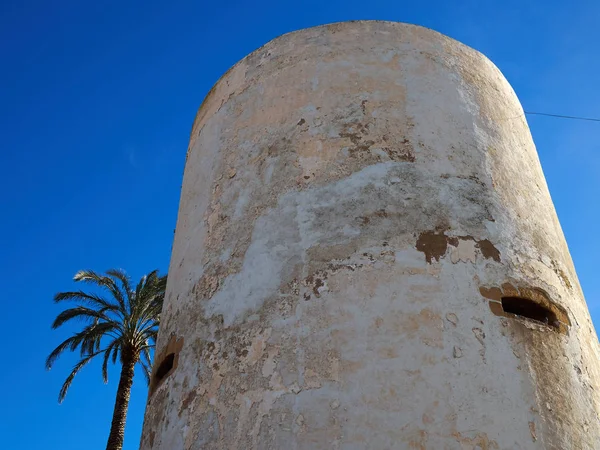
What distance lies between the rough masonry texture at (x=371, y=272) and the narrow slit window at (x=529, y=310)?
0.01m

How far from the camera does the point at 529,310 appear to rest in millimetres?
4801

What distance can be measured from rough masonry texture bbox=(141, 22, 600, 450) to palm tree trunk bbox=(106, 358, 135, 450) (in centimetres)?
845

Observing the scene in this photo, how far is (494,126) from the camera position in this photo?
601 cm

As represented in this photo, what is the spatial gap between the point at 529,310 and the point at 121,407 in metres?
10.8

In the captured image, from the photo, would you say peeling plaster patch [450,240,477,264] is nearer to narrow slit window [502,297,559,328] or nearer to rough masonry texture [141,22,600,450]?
rough masonry texture [141,22,600,450]

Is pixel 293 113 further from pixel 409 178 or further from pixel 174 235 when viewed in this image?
pixel 174 235

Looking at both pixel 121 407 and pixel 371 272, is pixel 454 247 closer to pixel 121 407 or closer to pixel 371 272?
pixel 371 272

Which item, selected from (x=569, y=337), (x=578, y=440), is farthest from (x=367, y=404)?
(x=569, y=337)

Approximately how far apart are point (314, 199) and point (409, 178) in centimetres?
79

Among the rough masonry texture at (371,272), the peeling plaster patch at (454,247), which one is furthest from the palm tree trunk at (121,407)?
the peeling plaster patch at (454,247)

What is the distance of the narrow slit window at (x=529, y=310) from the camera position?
186 inches

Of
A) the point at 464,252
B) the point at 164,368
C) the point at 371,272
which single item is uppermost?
the point at 464,252

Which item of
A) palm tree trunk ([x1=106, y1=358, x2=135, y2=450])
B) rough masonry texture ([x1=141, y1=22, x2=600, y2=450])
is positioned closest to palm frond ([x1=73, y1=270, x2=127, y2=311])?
palm tree trunk ([x1=106, y1=358, x2=135, y2=450])

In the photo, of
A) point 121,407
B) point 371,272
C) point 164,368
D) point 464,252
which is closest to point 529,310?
point 464,252
